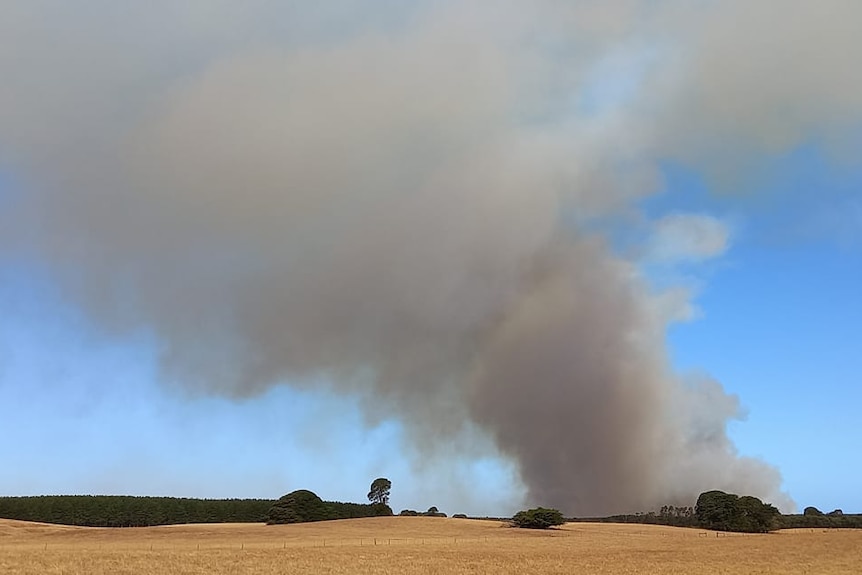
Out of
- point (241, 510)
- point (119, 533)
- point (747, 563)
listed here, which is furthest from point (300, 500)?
point (747, 563)

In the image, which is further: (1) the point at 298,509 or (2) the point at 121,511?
(2) the point at 121,511

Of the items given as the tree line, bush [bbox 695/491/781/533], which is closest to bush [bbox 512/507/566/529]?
bush [bbox 695/491/781/533]

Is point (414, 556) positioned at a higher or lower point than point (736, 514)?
lower

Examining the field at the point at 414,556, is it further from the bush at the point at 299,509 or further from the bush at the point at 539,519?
the bush at the point at 299,509

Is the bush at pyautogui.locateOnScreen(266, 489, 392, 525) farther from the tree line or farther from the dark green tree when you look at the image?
the tree line

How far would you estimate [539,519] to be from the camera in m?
114

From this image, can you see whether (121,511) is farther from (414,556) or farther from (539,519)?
(414,556)

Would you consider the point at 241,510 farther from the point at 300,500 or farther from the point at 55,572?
the point at 55,572

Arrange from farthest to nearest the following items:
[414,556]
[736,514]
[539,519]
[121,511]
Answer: [121,511], [736,514], [539,519], [414,556]

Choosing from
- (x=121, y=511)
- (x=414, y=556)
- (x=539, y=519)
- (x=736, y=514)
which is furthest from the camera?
(x=121, y=511)

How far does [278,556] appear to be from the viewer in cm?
5912

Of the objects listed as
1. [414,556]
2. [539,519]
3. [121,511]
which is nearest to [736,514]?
A: [539,519]

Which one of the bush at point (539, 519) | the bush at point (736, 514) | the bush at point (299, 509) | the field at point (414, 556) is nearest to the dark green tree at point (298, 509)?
the bush at point (299, 509)

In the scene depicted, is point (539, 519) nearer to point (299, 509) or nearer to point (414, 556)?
point (299, 509)
